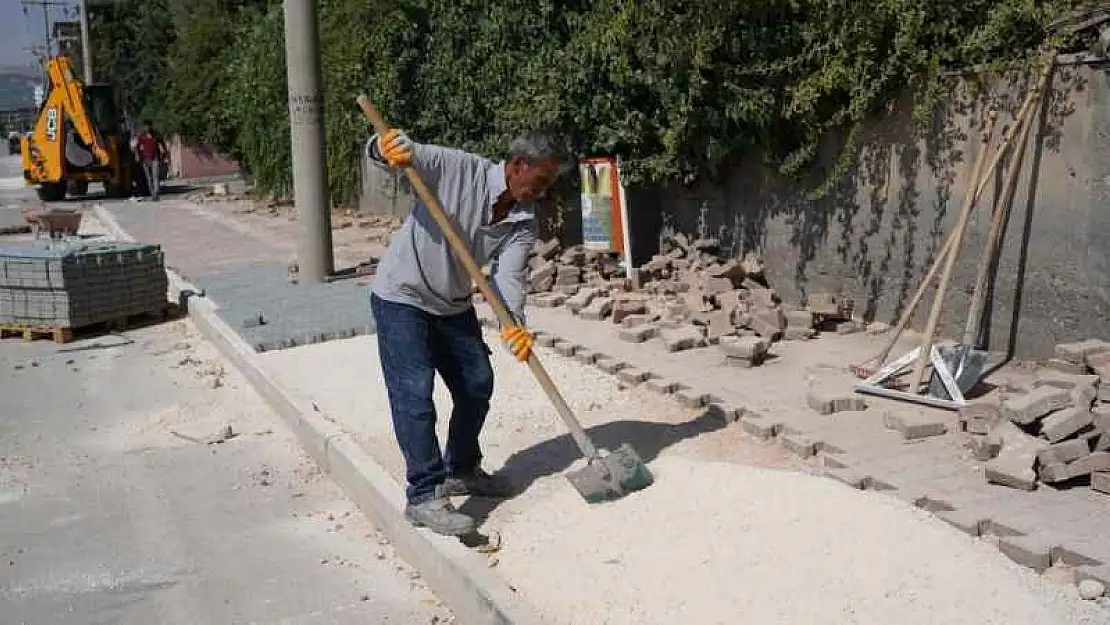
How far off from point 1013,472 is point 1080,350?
1522mm

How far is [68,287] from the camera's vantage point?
9797 mm

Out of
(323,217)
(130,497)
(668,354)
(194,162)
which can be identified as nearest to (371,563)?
(130,497)

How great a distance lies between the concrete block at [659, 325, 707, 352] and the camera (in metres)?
7.73

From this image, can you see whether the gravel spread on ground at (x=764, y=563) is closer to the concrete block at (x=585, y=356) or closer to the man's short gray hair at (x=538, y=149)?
the man's short gray hair at (x=538, y=149)

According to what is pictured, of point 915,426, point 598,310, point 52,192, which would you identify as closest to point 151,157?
point 52,192

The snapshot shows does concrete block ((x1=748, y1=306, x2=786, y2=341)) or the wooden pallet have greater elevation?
concrete block ((x1=748, y1=306, x2=786, y2=341))

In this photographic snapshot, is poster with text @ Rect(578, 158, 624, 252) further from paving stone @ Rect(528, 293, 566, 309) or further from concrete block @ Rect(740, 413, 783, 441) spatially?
concrete block @ Rect(740, 413, 783, 441)

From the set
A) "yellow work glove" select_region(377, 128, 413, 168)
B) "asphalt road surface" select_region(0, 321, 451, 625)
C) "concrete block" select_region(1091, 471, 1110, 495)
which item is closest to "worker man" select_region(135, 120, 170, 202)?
"asphalt road surface" select_region(0, 321, 451, 625)

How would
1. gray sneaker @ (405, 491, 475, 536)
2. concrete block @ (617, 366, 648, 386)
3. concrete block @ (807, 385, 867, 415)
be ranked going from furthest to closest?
concrete block @ (617, 366, 648, 386), concrete block @ (807, 385, 867, 415), gray sneaker @ (405, 491, 475, 536)

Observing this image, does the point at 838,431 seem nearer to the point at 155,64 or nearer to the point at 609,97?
the point at 609,97

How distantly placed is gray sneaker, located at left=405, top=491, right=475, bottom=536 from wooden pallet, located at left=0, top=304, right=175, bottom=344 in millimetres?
6583

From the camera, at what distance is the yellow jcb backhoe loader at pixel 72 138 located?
24.7 meters

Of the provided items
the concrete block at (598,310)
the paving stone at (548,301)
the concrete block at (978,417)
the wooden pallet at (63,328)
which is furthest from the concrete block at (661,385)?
the wooden pallet at (63,328)

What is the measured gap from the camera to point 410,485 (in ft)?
15.2
